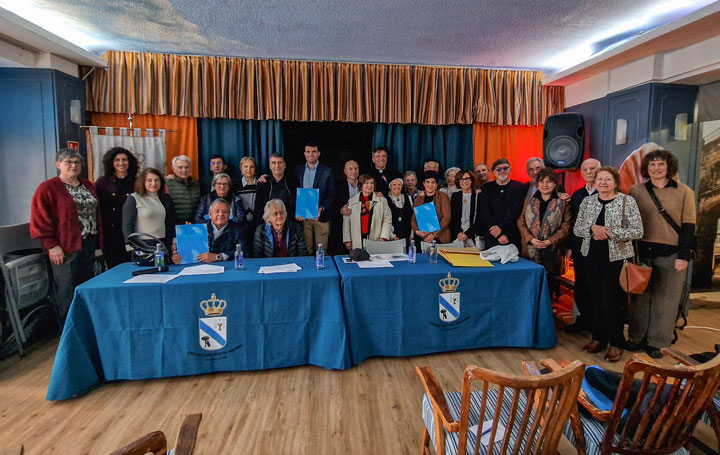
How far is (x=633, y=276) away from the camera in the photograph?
2816 mm

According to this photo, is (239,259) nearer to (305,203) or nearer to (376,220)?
(305,203)

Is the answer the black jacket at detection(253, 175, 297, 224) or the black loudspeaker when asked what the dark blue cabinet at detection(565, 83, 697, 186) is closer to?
the black loudspeaker

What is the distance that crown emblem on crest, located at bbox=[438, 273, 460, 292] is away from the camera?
2.76 meters

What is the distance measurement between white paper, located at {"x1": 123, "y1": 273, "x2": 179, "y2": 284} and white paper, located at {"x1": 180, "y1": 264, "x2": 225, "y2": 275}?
0.11m

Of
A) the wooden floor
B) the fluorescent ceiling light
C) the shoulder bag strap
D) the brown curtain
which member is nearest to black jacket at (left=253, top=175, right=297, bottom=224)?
the brown curtain

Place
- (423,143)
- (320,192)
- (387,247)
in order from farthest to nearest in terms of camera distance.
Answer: (423,143)
(320,192)
(387,247)

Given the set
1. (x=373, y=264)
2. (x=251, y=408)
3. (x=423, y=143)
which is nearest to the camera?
(x=251, y=408)

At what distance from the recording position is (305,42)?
4168 millimetres

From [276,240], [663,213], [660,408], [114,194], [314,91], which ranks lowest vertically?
[660,408]

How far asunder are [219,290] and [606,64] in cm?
463

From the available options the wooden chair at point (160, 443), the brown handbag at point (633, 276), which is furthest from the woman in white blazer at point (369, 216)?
the wooden chair at point (160, 443)

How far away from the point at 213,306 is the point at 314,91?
10.7 feet

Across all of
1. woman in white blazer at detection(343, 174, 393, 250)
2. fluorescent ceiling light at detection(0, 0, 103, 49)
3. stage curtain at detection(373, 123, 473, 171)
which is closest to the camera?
fluorescent ceiling light at detection(0, 0, 103, 49)

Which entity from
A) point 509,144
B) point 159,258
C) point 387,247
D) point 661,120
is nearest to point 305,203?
point 387,247
